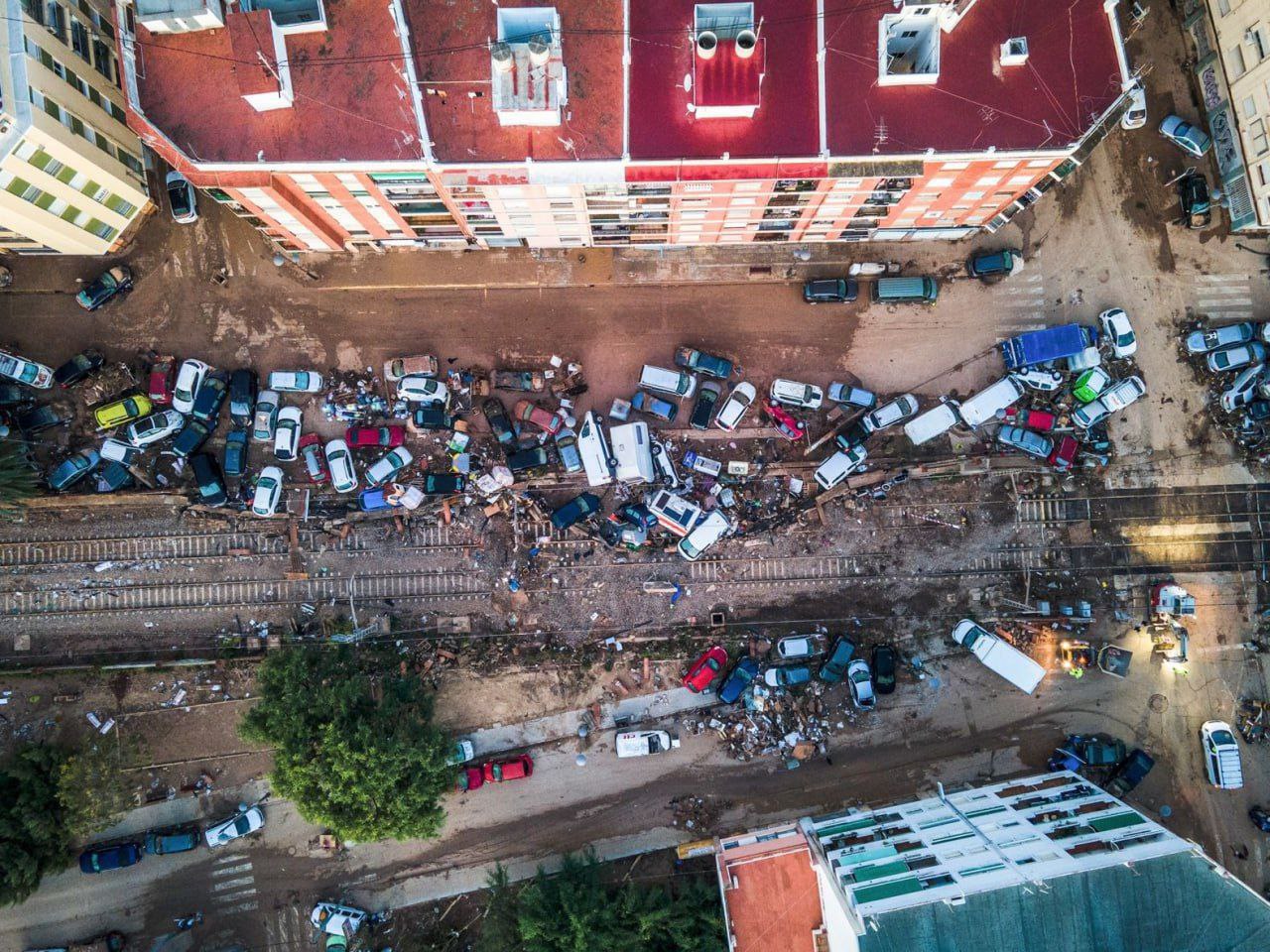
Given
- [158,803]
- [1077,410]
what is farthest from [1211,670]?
[158,803]

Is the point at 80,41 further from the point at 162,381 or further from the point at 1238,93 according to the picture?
the point at 1238,93

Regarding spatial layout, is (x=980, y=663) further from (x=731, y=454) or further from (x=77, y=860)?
(x=77, y=860)

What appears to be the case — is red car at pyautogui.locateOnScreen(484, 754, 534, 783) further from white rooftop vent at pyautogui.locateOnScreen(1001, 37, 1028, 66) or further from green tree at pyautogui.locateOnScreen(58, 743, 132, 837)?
white rooftop vent at pyautogui.locateOnScreen(1001, 37, 1028, 66)

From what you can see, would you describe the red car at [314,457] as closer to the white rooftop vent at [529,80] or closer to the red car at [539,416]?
the red car at [539,416]

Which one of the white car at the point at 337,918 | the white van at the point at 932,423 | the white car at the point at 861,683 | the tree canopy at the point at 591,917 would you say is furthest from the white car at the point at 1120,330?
the white car at the point at 337,918

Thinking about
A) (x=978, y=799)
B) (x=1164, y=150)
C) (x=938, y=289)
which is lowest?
(x=978, y=799)

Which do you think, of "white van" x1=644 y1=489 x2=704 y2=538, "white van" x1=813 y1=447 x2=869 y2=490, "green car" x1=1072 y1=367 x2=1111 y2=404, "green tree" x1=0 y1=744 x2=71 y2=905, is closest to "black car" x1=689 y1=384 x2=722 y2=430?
"white van" x1=644 y1=489 x2=704 y2=538

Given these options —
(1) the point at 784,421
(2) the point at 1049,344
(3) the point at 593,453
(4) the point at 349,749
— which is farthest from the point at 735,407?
(4) the point at 349,749
